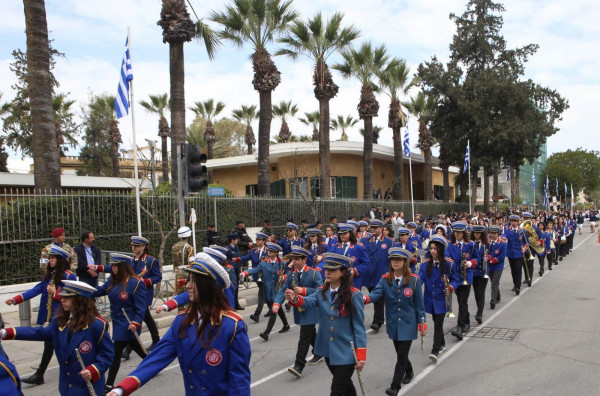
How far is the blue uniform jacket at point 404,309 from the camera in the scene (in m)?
6.07

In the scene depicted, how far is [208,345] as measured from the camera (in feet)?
9.93

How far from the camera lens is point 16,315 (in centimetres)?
1148

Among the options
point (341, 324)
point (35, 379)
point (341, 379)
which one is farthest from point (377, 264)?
point (35, 379)

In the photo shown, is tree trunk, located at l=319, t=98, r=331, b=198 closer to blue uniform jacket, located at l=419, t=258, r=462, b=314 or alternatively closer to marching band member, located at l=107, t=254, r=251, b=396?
blue uniform jacket, located at l=419, t=258, r=462, b=314

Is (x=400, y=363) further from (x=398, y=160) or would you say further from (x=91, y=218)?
(x=398, y=160)

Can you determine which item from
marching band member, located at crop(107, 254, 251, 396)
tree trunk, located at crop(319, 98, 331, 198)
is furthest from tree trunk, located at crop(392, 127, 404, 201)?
marching band member, located at crop(107, 254, 251, 396)

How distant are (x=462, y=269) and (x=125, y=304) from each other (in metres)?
5.52

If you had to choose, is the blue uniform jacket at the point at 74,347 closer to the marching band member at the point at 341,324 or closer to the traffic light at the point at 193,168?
the marching band member at the point at 341,324

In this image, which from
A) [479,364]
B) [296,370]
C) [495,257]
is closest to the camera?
[296,370]

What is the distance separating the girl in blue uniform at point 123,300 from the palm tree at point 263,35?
1599cm

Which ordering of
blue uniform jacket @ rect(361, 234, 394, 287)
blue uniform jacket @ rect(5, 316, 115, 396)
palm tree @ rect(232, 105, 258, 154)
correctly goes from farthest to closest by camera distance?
palm tree @ rect(232, 105, 258, 154) < blue uniform jacket @ rect(361, 234, 394, 287) < blue uniform jacket @ rect(5, 316, 115, 396)

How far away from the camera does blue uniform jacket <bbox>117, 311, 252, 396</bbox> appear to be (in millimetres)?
3033

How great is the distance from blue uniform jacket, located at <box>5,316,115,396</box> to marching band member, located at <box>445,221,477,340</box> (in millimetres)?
5984

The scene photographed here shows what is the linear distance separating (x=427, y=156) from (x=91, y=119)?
2831cm
